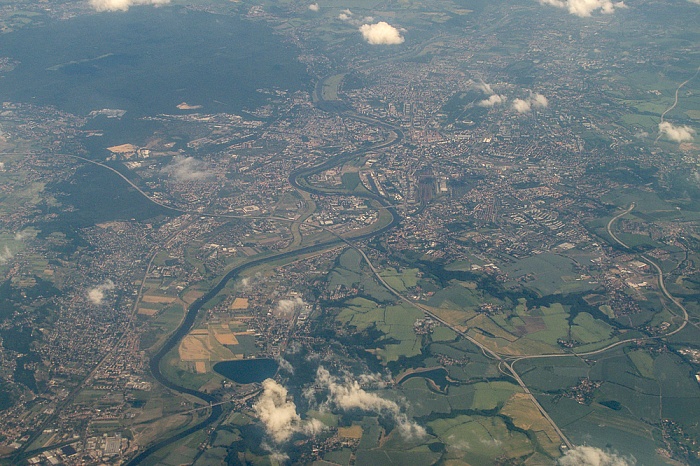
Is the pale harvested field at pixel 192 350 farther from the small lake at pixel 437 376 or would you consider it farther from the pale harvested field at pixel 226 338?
the small lake at pixel 437 376

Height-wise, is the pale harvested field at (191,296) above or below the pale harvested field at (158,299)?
above

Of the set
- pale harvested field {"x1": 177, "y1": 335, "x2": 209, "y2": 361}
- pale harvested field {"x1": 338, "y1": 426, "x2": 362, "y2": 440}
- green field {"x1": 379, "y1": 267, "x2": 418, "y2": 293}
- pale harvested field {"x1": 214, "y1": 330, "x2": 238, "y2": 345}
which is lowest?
pale harvested field {"x1": 177, "y1": 335, "x2": 209, "y2": 361}

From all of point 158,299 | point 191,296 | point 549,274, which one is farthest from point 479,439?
point 158,299

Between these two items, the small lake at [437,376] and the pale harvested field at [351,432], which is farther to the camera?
the small lake at [437,376]

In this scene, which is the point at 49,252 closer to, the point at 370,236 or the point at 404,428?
the point at 370,236

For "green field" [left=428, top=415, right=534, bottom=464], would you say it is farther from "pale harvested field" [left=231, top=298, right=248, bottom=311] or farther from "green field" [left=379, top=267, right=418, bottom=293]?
"pale harvested field" [left=231, top=298, right=248, bottom=311]

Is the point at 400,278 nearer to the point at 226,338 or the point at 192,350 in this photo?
the point at 226,338

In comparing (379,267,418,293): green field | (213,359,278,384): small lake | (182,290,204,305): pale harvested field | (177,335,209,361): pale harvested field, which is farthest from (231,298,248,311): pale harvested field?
(379,267,418,293): green field

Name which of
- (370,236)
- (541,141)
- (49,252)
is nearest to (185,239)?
(49,252)

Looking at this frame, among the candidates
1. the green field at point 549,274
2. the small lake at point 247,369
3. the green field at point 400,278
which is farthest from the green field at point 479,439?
the green field at point 549,274
